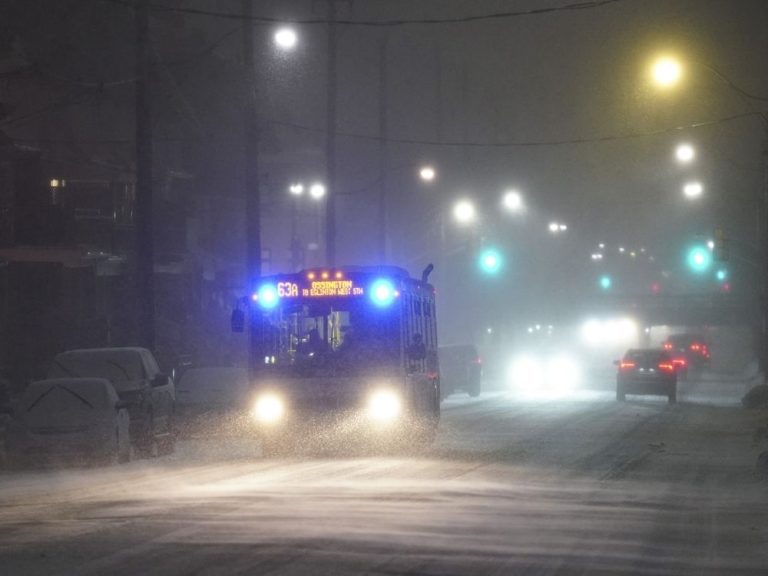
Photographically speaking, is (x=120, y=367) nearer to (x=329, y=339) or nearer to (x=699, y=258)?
(x=329, y=339)

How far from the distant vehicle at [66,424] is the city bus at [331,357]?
2661 millimetres

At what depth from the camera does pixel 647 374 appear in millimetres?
48094

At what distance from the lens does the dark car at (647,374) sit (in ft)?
157

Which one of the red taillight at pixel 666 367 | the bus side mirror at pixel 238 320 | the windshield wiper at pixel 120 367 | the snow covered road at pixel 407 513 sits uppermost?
the bus side mirror at pixel 238 320

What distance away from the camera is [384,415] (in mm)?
24266

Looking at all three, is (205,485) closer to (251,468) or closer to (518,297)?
(251,468)

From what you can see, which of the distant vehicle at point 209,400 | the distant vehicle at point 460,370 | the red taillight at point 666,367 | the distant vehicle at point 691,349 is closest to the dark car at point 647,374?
the red taillight at point 666,367

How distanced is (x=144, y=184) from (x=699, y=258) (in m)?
25.7

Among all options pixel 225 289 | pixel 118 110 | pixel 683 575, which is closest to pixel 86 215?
pixel 118 110

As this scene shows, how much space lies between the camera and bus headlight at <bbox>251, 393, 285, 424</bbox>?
2439 centimetres

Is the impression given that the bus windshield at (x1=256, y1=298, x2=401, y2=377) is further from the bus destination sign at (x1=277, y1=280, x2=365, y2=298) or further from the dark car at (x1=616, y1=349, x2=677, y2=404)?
the dark car at (x1=616, y1=349, x2=677, y2=404)

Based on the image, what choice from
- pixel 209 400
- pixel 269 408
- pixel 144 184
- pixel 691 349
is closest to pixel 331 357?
pixel 269 408

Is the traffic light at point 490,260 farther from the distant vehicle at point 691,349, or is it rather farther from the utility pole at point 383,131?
the distant vehicle at point 691,349

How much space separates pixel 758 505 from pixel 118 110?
4346cm
